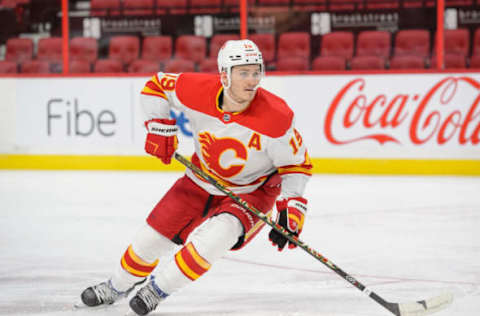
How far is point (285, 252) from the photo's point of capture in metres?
3.57

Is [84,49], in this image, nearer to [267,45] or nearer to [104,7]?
[104,7]

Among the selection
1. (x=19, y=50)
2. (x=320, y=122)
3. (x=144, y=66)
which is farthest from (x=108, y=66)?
(x=320, y=122)

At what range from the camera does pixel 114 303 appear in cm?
270

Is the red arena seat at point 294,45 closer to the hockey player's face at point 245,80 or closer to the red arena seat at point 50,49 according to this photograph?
the red arena seat at point 50,49

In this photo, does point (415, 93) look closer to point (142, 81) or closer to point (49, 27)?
point (142, 81)

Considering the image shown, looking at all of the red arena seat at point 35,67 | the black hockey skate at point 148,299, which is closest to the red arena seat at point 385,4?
the red arena seat at point 35,67

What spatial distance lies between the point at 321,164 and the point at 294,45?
1265 millimetres

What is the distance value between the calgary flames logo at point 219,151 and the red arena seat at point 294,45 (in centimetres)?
468

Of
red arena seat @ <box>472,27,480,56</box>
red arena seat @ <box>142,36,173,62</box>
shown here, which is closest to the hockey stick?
red arena seat @ <box>472,27,480,56</box>

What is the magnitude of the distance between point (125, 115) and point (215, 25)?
1291 mm

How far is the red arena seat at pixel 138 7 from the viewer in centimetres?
762

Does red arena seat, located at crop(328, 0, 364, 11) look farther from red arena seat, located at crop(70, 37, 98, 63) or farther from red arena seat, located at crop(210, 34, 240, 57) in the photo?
red arena seat, located at crop(70, 37, 98, 63)

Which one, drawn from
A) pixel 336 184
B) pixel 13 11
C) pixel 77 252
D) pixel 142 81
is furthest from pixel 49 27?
pixel 77 252

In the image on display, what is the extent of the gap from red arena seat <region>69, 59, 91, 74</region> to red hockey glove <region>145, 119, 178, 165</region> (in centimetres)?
500
